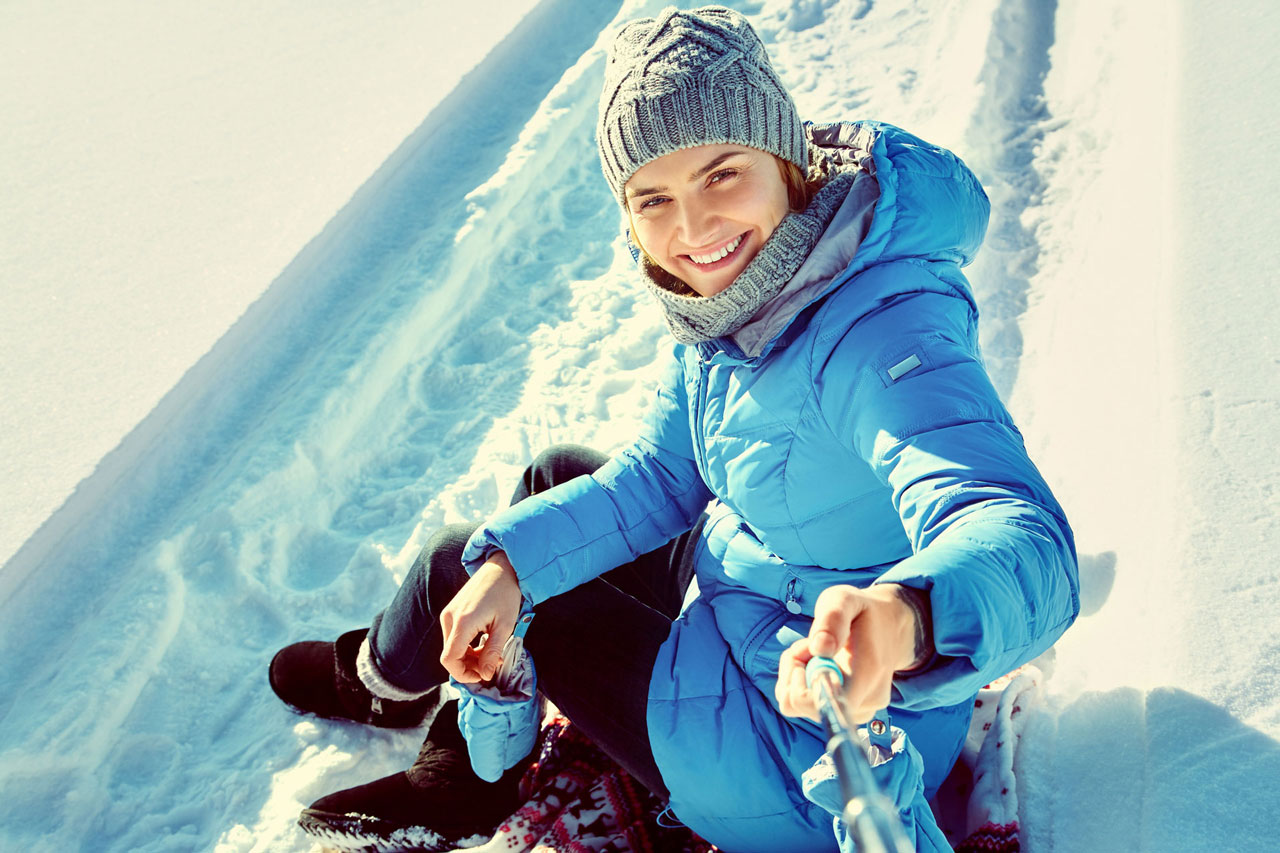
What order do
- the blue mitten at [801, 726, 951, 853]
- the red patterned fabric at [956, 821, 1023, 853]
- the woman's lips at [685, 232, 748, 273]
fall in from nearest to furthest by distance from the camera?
the blue mitten at [801, 726, 951, 853] → the red patterned fabric at [956, 821, 1023, 853] → the woman's lips at [685, 232, 748, 273]

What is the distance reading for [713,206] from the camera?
147 cm

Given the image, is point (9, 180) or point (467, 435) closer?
point (467, 435)

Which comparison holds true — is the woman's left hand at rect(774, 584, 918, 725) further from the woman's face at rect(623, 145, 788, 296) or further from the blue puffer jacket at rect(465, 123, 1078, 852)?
the woman's face at rect(623, 145, 788, 296)

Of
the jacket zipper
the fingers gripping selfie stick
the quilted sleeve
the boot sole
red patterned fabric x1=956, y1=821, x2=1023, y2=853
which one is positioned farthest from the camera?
the boot sole

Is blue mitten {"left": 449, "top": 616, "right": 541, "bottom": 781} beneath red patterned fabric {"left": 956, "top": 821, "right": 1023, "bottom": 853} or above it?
above

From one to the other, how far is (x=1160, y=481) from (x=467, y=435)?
1.80 m

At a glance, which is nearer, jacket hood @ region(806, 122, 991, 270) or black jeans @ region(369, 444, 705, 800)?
jacket hood @ region(806, 122, 991, 270)

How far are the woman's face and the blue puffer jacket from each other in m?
0.12

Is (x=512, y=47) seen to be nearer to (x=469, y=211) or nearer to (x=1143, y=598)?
(x=469, y=211)

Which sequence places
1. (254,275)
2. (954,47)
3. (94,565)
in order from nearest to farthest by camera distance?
(94,565) < (254,275) < (954,47)

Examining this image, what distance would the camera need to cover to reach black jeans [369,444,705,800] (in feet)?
5.07

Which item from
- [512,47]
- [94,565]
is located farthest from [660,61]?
[512,47]

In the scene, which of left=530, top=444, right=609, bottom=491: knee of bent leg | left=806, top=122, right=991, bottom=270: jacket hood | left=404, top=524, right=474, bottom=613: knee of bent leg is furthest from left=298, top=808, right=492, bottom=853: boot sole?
left=806, top=122, right=991, bottom=270: jacket hood

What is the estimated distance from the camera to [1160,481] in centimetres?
171
